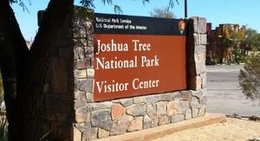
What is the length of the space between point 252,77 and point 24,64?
9116mm

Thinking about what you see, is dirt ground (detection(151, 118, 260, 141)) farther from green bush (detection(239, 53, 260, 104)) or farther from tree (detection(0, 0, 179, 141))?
tree (detection(0, 0, 179, 141))

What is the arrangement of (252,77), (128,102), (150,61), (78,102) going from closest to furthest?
(78,102), (128,102), (150,61), (252,77)

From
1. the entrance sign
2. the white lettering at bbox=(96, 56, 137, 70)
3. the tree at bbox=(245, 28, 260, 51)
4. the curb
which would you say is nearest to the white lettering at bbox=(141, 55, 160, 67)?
the entrance sign

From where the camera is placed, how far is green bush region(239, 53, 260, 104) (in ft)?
39.4

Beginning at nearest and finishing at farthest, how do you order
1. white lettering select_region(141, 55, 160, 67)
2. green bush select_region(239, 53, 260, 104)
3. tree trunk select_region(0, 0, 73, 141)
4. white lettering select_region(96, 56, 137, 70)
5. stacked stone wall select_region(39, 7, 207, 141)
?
tree trunk select_region(0, 0, 73, 141), stacked stone wall select_region(39, 7, 207, 141), white lettering select_region(96, 56, 137, 70), white lettering select_region(141, 55, 160, 67), green bush select_region(239, 53, 260, 104)

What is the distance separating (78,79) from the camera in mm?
8188

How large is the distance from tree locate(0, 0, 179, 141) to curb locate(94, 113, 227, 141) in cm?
474

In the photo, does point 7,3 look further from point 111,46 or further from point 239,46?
point 239,46

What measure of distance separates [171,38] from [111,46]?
197cm

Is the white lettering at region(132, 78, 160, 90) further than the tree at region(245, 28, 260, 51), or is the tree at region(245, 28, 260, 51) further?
the tree at region(245, 28, 260, 51)

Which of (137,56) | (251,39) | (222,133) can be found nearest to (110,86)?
(137,56)

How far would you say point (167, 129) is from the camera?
31.7 feet

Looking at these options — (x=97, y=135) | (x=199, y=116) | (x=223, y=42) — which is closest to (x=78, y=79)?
(x=97, y=135)

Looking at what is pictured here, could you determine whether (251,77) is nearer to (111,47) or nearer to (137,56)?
(137,56)
